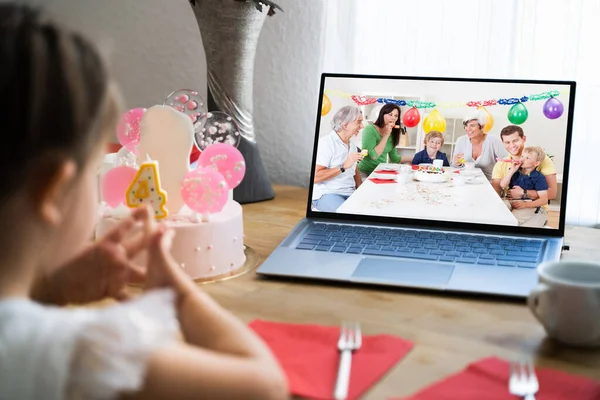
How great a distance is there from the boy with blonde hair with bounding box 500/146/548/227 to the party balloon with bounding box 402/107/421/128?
16 centimetres

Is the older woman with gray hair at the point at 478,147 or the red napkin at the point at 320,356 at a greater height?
the older woman with gray hair at the point at 478,147

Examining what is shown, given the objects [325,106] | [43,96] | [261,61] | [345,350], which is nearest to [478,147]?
[325,106]

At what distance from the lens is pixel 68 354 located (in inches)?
18.5

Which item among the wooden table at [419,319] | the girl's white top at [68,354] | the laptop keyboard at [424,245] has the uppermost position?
the laptop keyboard at [424,245]

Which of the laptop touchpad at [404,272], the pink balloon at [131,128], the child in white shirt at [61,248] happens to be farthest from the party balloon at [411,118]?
the child in white shirt at [61,248]

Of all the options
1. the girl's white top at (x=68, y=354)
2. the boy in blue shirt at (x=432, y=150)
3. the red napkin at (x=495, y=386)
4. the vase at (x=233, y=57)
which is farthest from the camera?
the vase at (x=233, y=57)

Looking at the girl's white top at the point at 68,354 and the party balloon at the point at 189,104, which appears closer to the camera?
the girl's white top at the point at 68,354

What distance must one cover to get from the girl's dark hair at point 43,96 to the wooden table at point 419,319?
0.33 metres

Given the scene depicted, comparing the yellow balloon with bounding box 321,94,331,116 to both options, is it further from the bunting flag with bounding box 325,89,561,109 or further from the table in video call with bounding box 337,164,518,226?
the table in video call with bounding box 337,164,518,226

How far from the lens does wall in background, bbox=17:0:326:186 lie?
5.02 feet

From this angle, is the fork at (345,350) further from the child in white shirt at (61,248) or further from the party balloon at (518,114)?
the party balloon at (518,114)

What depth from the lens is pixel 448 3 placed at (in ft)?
4.51

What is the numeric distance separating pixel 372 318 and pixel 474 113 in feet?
1.45

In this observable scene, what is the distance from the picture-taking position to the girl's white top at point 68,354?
1.53ft
